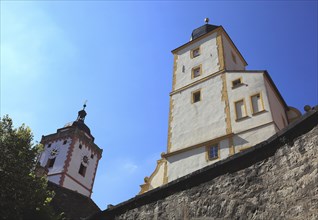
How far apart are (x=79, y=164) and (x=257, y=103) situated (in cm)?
2672

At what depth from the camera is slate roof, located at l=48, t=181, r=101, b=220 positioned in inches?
616

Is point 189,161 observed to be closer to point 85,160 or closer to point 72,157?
point 72,157

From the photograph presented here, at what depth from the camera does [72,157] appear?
37562 mm

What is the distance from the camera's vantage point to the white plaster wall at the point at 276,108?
653 inches

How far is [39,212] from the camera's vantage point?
35.9ft

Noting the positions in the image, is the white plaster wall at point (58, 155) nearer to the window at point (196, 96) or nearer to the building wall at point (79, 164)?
the building wall at point (79, 164)

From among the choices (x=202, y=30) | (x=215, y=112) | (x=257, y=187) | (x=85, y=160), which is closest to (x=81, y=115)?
(x=85, y=160)

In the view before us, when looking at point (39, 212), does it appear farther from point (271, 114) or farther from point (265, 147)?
point (271, 114)

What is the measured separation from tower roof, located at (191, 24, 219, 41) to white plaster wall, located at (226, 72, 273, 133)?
588cm

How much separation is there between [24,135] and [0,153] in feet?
4.53

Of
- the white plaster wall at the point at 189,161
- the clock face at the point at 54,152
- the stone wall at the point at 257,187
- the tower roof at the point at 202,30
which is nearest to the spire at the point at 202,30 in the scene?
the tower roof at the point at 202,30

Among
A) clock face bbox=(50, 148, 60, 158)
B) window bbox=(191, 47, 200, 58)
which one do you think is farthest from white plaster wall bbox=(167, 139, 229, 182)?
clock face bbox=(50, 148, 60, 158)

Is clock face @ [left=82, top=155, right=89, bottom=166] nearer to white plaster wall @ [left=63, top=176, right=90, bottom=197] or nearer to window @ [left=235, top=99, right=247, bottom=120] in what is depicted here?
white plaster wall @ [left=63, top=176, right=90, bottom=197]

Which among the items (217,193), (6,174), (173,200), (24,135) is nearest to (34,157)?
(24,135)
